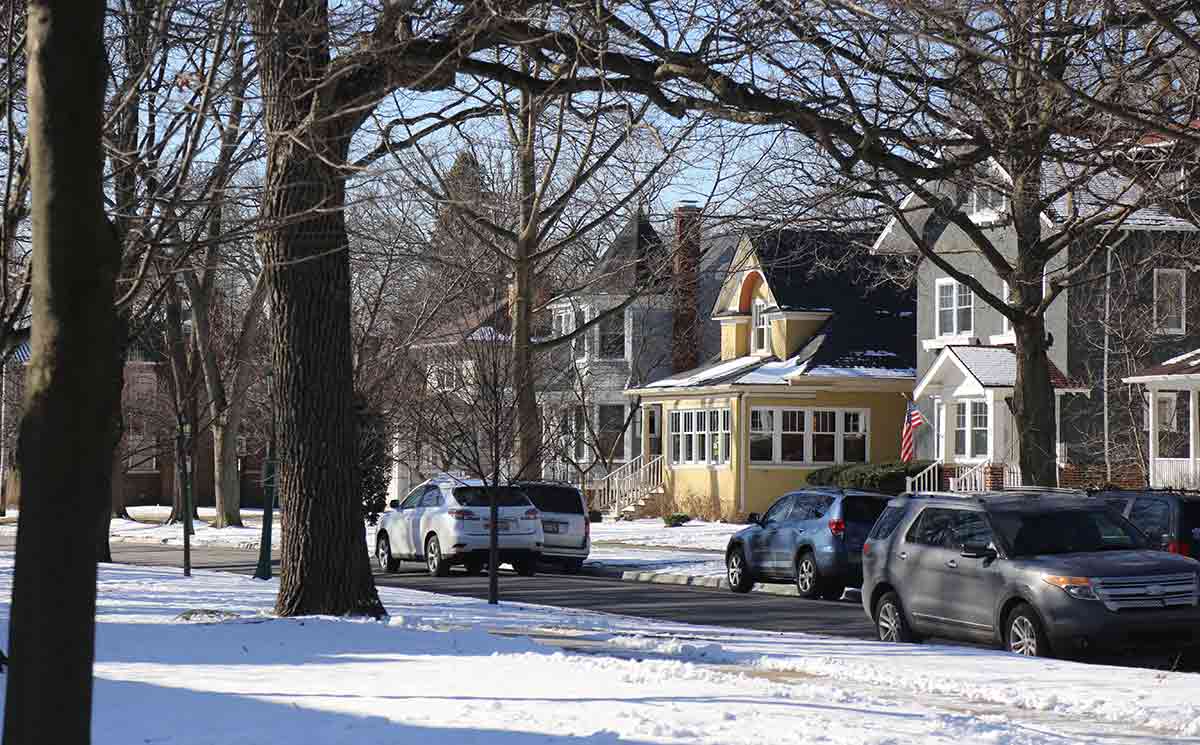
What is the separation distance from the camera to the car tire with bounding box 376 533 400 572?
29.3m

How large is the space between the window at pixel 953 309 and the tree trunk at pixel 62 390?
40.2 m

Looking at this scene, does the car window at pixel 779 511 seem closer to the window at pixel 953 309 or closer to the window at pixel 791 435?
the window at pixel 953 309

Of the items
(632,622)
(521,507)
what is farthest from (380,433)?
(632,622)

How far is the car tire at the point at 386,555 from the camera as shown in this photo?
29.3m

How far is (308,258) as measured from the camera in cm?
1379

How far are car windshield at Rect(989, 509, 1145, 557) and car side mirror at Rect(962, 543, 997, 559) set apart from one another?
0.17 m

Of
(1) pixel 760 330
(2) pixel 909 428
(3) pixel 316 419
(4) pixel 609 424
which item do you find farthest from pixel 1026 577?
(4) pixel 609 424

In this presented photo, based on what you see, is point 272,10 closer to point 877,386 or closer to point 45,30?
point 45,30

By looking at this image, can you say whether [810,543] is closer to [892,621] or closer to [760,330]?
[892,621]

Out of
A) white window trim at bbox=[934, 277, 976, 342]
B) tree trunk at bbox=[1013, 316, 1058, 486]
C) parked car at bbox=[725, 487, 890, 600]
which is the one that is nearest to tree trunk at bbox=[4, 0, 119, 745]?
parked car at bbox=[725, 487, 890, 600]

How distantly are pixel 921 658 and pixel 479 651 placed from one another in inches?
150

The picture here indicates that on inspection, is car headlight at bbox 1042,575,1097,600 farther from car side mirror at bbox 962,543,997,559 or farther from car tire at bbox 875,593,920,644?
car tire at bbox 875,593,920,644

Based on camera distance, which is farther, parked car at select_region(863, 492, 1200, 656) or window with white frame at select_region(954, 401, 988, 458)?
window with white frame at select_region(954, 401, 988, 458)

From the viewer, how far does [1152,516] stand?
19.5m
